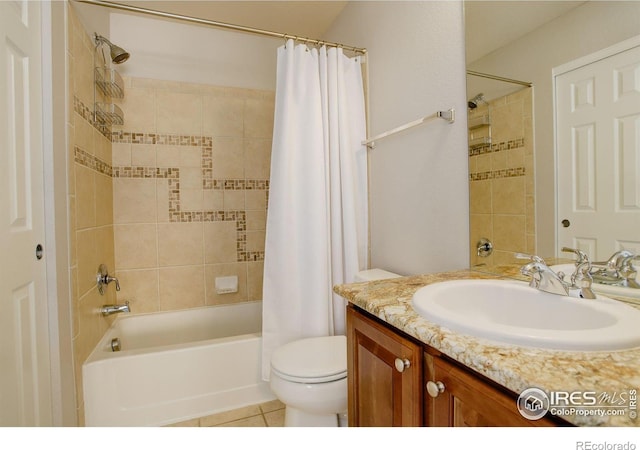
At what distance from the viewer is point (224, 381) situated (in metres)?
1.76

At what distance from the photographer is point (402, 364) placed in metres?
0.74

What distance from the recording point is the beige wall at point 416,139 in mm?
1285

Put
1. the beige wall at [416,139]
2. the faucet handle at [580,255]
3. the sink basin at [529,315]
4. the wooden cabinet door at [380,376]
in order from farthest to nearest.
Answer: the beige wall at [416,139]
the faucet handle at [580,255]
the wooden cabinet door at [380,376]
the sink basin at [529,315]

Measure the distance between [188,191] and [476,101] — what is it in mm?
1936

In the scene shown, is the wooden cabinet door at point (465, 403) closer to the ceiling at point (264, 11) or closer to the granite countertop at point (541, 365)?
the granite countertop at point (541, 365)

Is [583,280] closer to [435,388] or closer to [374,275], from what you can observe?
[435,388]

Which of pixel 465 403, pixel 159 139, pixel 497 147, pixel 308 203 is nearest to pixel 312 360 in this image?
pixel 308 203

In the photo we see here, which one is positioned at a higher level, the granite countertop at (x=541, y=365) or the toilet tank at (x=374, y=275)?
the granite countertop at (x=541, y=365)

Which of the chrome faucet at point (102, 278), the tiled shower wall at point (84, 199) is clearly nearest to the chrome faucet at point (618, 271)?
the tiled shower wall at point (84, 199)

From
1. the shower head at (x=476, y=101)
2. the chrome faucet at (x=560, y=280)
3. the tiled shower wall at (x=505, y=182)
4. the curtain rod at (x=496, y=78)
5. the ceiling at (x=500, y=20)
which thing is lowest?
the chrome faucet at (x=560, y=280)

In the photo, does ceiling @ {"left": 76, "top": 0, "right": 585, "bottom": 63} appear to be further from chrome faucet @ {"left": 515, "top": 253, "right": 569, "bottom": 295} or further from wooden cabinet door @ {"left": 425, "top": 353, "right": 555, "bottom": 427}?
wooden cabinet door @ {"left": 425, "top": 353, "right": 555, "bottom": 427}

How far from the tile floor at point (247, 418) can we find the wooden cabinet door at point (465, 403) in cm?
124

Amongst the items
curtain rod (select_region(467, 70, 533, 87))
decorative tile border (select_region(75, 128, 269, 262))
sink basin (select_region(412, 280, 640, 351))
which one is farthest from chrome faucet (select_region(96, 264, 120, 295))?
curtain rod (select_region(467, 70, 533, 87))
